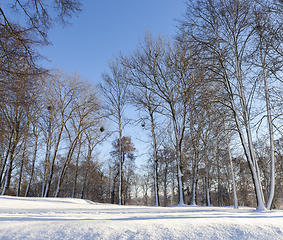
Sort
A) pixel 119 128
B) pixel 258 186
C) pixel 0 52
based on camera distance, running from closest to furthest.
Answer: pixel 0 52 < pixel 258 186 < pixel 119 128

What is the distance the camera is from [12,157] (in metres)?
14.9

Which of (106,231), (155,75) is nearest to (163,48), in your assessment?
(155,75)

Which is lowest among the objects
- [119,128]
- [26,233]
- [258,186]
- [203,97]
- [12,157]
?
[26,233]

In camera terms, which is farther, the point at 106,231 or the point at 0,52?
the point at 0,52

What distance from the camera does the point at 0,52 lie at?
226 inches

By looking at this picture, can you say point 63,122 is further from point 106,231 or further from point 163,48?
→ point 106,231

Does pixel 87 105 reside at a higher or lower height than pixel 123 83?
lower

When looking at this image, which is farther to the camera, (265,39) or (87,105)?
(87,105)

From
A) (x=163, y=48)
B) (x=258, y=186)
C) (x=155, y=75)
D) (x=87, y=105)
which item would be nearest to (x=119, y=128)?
(x=87, y=105)

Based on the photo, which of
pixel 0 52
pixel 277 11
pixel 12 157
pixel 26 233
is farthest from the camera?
pixel 12 157

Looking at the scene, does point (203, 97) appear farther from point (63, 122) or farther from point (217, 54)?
point (63, 122)

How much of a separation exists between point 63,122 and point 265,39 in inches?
616

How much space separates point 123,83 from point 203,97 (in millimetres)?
10608

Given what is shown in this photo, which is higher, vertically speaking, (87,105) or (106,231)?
(87,105)
